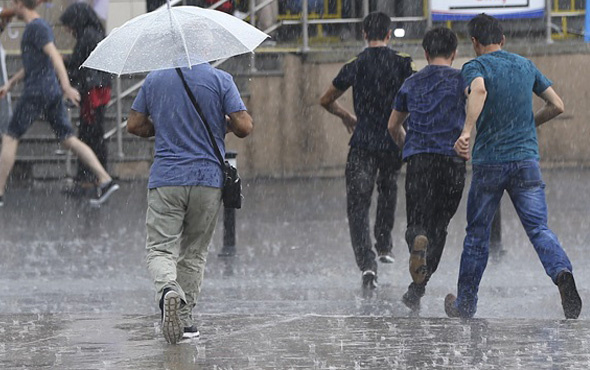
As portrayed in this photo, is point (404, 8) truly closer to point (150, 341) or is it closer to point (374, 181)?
point (374, 181)

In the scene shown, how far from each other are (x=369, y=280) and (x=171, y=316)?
3.17 m

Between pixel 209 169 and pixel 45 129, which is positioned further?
pixel 45 129

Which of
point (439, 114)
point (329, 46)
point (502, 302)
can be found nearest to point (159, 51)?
point (439, 114)

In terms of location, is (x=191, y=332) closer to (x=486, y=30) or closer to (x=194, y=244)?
(x=194, y=244)

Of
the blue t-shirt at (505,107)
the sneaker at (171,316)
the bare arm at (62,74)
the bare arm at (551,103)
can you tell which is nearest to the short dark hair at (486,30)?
the blue t-shirt at (505,107)

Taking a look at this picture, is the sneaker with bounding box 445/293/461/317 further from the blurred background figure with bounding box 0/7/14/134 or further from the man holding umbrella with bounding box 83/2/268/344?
the blurred background figure with bounding box 0/7/14/134

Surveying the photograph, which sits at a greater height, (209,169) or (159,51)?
(159,51)

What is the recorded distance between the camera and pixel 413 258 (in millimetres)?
9086

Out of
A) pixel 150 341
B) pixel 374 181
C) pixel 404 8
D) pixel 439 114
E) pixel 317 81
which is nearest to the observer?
pixel 150 341

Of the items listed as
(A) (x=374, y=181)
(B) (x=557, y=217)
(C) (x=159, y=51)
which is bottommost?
(B) (x=557, y=217)

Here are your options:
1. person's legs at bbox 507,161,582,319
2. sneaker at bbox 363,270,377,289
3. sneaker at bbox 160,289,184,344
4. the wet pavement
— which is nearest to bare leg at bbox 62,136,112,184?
the wet pavement

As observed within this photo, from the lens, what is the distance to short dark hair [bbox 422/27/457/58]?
9.32m

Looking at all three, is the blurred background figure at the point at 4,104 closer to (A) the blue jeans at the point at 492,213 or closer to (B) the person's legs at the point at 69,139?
(B) the person's legs at the point at 69,139

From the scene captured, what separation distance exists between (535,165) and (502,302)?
1.28m
